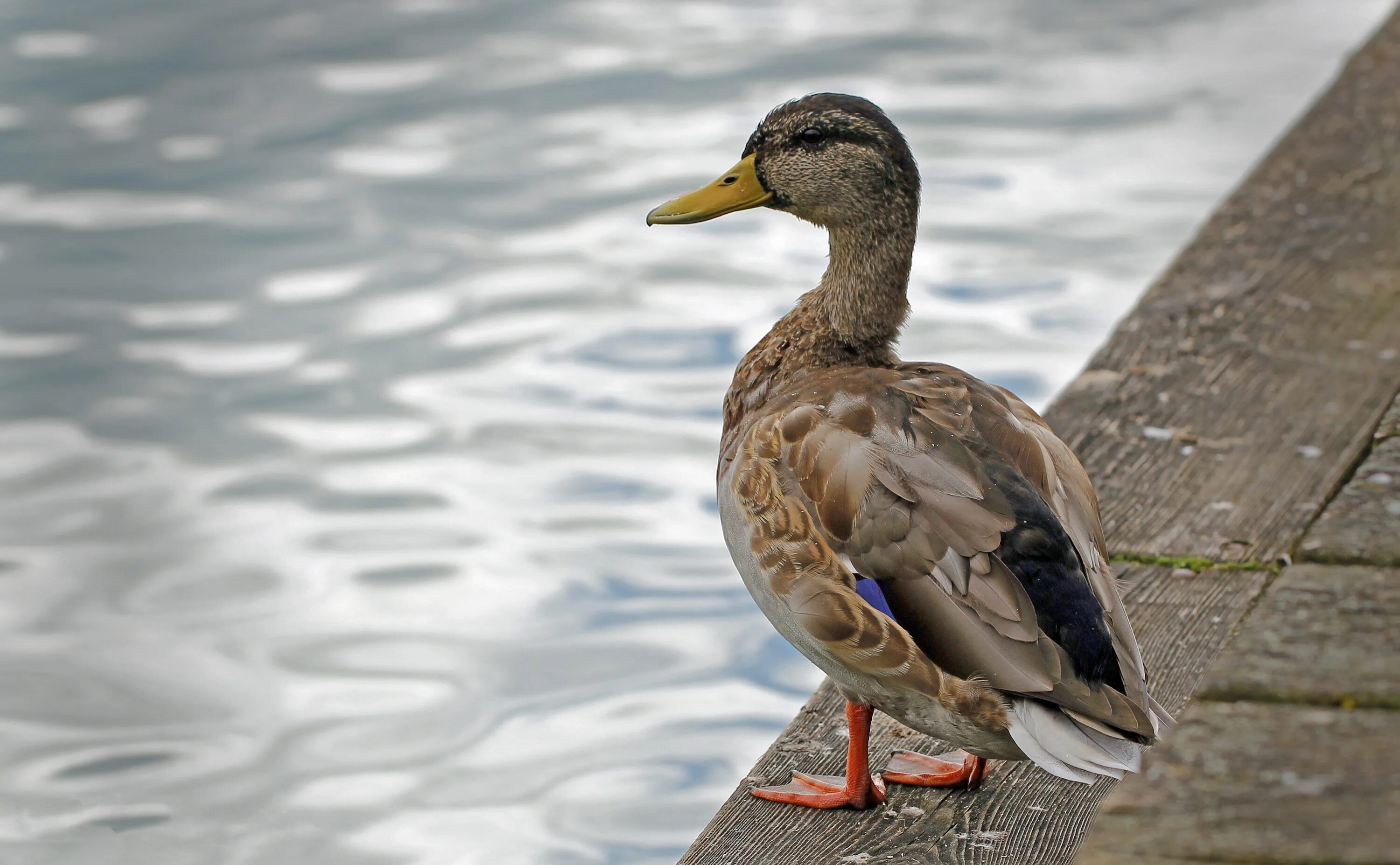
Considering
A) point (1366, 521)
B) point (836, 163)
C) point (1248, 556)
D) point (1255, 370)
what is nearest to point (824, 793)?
point (1366, 521)

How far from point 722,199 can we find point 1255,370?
144 centimetres

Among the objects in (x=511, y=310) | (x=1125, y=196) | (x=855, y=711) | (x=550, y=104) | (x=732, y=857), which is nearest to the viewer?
(x=732, y=857)

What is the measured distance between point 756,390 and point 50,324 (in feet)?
15.8

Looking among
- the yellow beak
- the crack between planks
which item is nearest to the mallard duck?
the yellow beak

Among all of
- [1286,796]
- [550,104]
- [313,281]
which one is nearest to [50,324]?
[313,281]

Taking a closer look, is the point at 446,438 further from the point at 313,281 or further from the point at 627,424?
the point at 313,281

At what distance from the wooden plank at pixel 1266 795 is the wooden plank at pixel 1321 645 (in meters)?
0.04

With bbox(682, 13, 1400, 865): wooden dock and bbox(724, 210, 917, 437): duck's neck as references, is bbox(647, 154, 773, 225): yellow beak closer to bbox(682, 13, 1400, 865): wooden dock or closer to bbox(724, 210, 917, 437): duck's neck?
bbox(724, 210, 917, 437): duck's neck

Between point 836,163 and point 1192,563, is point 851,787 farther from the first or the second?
point 836,163

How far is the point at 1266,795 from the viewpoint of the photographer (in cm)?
152

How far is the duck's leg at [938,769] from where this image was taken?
102 inches

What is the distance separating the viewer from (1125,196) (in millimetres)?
8211

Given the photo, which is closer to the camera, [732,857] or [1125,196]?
[732,857]

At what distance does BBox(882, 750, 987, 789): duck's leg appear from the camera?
2580 millimetres
